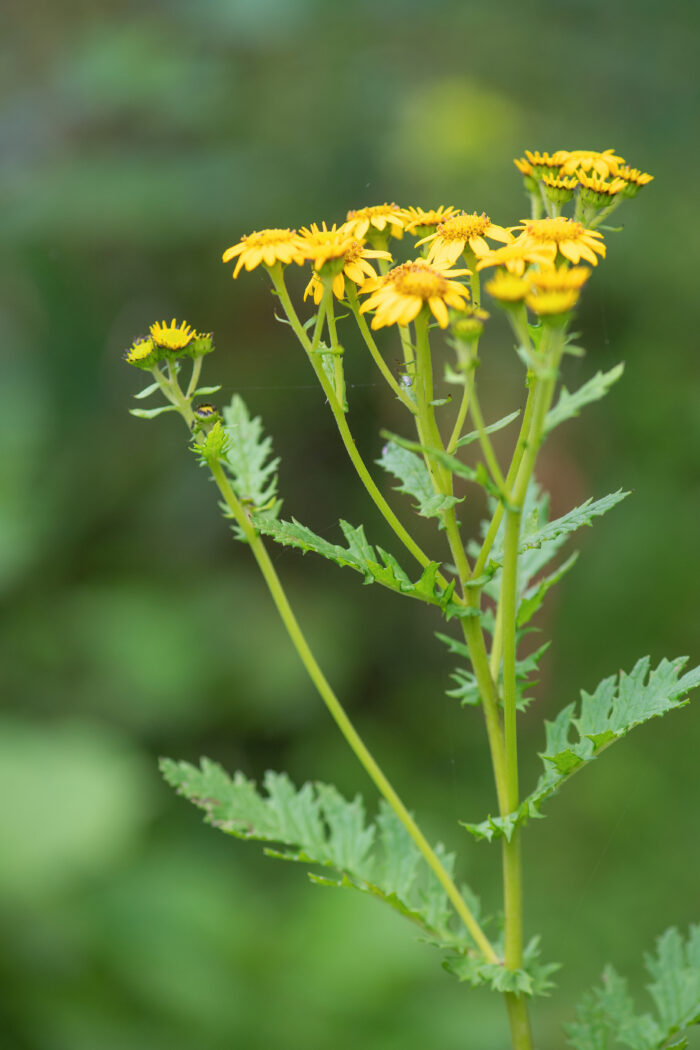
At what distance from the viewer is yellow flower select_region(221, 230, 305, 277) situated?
997 mm

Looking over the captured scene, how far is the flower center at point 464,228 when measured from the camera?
1.05 metres

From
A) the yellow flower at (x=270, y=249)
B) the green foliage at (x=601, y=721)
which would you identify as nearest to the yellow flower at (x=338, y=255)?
the yellow flower at (x=270, y=249)

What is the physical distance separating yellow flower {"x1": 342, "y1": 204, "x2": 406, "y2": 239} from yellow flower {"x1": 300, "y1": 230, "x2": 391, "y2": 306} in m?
0.02

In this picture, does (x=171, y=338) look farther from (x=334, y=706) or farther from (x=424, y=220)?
(x=334, y=706)

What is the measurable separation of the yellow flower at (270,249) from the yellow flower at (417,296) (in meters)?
0.10

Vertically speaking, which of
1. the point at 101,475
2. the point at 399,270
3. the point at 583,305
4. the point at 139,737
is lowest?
the point at 399,270

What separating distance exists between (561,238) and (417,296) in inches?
7.3

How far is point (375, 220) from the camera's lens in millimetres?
1099

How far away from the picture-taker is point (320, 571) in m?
3.29

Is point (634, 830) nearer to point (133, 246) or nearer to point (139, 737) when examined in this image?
point (139, 737)

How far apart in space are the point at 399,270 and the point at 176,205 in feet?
8.08

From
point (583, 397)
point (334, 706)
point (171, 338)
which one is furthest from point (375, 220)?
point (334, 706)

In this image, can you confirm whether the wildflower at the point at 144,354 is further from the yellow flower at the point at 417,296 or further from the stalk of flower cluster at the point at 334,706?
the yellow flower at the point at 417,296

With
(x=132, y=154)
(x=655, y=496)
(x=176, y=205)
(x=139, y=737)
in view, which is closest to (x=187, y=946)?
(x=139, y=737)
